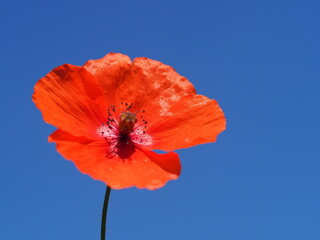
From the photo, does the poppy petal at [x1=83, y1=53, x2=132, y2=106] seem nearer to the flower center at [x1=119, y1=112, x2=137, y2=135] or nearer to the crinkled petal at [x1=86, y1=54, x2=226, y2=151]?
the crinkled petal at [x1=86, y1=54, x2=226, y2=151]

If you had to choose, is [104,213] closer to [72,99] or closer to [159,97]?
[72,99]

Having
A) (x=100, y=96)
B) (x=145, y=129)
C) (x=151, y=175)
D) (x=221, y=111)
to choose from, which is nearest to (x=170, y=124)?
(x=145, y=129)

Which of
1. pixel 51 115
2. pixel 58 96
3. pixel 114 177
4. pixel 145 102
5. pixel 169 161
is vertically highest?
pixel 145 102

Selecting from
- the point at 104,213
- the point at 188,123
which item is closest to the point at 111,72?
the point at 188,123

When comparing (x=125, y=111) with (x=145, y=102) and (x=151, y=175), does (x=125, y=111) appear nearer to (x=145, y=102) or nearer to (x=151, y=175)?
(x=145, y=102)

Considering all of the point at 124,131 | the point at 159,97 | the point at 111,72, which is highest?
the point at 111,72

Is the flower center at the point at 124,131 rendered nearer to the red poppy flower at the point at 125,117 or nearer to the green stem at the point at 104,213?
the red poppy flower at the point at 125,117
